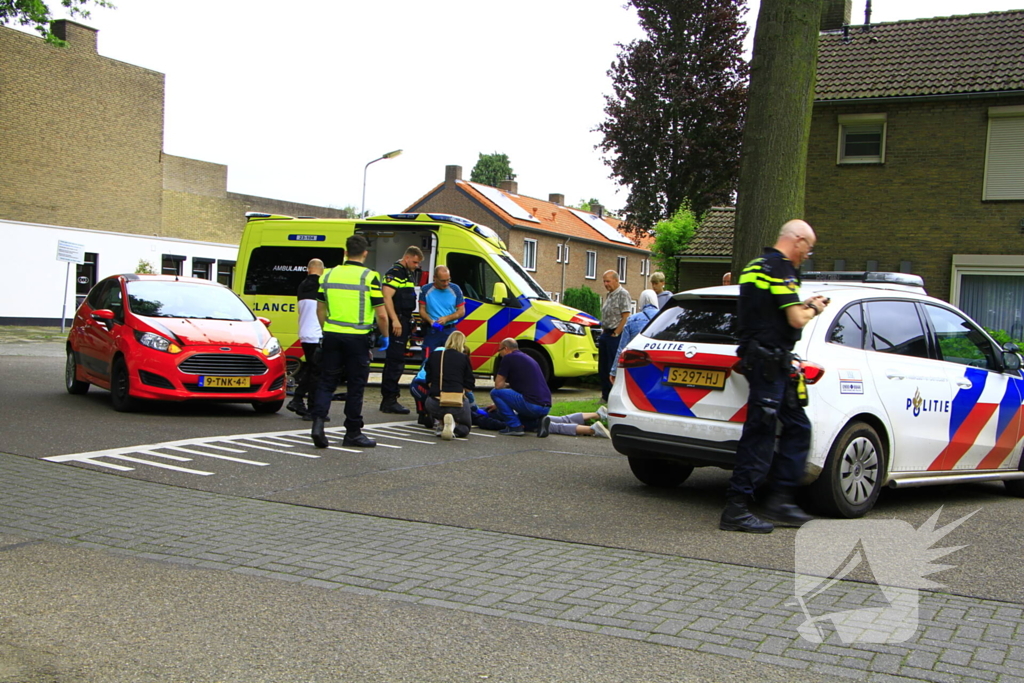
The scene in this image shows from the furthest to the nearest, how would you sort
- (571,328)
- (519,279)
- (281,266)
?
(281,266)
(519,279)
(571,328)

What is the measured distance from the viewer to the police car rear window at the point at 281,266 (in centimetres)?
1658

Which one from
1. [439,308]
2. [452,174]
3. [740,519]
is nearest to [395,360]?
[439,308]

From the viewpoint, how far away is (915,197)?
20.5 metres

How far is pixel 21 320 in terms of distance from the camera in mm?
38688

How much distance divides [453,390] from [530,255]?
45.5m

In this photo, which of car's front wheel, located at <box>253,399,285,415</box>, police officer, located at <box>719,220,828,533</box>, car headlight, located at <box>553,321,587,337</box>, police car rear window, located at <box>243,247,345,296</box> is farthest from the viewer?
police car rear window, located at <box>243,247,345,296</box>

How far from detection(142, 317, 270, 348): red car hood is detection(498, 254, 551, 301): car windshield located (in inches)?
189

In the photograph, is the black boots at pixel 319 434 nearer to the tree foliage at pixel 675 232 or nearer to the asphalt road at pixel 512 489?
the asphalt road at pixel 512 489

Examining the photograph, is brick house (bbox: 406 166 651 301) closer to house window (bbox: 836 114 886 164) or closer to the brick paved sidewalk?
house window (bbox: 836 114 886 164)

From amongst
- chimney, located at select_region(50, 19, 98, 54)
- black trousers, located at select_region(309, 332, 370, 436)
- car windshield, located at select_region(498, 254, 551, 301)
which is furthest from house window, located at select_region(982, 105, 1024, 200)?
chimney, located at select_region(50, 19, 98, 54)

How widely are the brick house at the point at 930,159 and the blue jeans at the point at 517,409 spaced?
1206cm

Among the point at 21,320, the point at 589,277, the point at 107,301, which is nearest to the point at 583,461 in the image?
the point at 107,301

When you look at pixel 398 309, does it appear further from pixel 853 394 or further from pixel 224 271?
pixel 224 271

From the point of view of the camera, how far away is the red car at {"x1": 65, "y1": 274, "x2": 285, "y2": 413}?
36.7 feet
